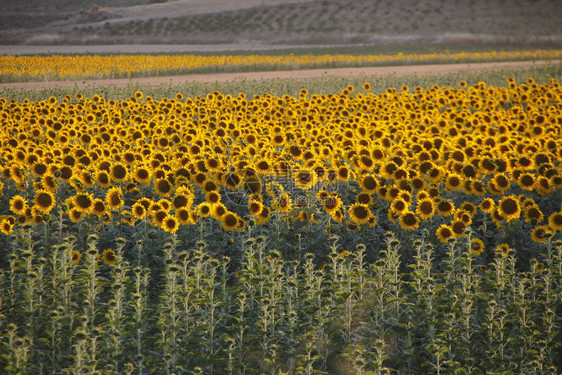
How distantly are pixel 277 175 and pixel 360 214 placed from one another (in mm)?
1522

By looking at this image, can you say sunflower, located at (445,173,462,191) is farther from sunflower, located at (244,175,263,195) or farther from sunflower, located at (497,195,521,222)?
sunflower, located at (244,175,263,195)

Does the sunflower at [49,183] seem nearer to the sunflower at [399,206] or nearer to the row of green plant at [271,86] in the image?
A: the sunflower at [399,206]

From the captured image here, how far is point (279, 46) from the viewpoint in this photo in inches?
2675

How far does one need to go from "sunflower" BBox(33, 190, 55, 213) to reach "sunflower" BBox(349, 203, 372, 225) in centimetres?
379

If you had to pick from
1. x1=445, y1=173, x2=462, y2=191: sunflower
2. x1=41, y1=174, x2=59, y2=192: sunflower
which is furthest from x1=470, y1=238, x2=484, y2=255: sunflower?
x1=41, y1=174, x2=59, y2=192: sunflower

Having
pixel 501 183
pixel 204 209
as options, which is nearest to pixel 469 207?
pixel 501 183

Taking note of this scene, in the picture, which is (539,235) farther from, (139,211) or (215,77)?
(215,77)

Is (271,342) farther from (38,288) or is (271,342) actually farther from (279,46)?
(279,46)

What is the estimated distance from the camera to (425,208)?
7.52 meters

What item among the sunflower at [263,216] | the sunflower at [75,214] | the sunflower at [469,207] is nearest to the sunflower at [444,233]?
the sunflower at [469,207]

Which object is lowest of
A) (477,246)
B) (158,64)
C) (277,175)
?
(158,64)

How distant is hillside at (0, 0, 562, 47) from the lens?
7131 cm

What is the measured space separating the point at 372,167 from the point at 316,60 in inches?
1345

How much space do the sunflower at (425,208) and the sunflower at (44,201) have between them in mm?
4675
